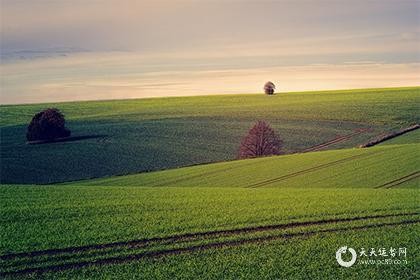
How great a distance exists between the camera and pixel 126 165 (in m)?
44.5

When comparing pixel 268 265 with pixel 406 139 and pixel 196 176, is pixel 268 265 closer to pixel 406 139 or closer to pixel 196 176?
pixel 196 176

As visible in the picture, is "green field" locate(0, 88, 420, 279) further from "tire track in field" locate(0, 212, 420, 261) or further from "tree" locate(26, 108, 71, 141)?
"tree" locate(26, 108, 71, 141)

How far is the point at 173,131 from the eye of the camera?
62.4m

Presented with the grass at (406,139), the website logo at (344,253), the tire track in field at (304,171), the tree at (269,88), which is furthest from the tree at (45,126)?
the tree at (269,88)

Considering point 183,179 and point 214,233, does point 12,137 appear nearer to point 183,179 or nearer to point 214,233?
point 183,179

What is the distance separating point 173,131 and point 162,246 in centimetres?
4759

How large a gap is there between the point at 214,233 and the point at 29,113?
276ft

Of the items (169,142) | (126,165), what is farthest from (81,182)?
(169,142)

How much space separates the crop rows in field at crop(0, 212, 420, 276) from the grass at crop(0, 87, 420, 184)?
26172 mm

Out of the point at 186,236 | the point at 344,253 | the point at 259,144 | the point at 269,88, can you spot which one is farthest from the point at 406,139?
the point at 269,88

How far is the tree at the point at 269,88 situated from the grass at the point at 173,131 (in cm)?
1826

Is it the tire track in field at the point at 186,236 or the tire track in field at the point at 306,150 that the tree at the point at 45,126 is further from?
the tire track in field at the point at 186,236

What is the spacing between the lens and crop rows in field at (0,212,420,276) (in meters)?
14.1

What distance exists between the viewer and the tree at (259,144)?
1865 inches
